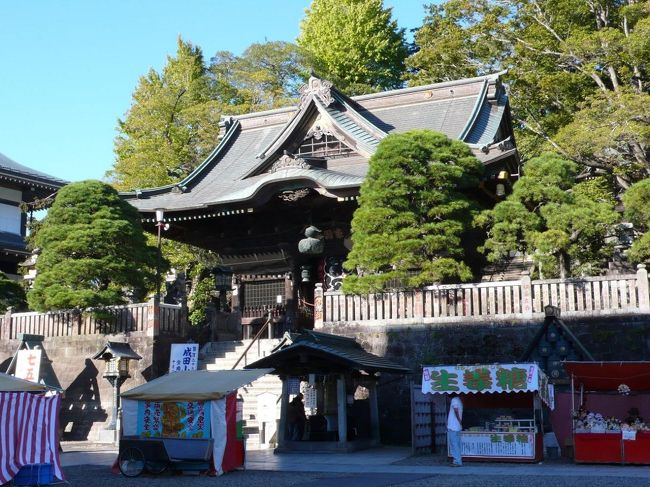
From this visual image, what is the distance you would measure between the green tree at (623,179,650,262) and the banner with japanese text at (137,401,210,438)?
451 inches

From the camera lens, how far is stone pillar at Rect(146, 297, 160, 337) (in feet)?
80.9

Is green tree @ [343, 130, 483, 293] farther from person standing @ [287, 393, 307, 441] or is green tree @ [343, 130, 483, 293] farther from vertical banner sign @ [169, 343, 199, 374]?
vertical banner sign @ [169, 343, 199, 374]

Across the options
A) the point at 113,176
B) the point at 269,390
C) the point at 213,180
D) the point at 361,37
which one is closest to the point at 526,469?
the point at 269,390

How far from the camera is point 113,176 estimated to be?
41125 millimetres

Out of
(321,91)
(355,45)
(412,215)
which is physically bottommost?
(412,215)

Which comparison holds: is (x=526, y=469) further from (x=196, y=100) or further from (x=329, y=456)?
(x=196, y=100)

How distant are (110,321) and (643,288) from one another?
611 inches

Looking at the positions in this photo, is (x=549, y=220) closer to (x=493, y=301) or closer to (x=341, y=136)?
(x=493, y=301)

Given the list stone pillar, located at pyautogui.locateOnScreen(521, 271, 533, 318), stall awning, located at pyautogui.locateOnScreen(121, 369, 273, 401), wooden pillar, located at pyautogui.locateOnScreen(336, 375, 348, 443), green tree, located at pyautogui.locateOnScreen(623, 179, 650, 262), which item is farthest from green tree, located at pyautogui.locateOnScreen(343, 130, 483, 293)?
stall awning, located at pyautogui.locateOnScreen(121, 369, 273, 401)

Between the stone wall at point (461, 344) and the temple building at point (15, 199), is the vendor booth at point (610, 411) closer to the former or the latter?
the stone wall at point (461, 344)

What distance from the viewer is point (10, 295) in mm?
29344

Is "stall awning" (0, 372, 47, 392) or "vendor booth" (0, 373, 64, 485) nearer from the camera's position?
"vendor booth" (0, 373, 64, 485)

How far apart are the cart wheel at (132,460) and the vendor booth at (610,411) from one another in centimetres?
816

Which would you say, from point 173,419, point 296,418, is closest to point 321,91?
point 296,418
